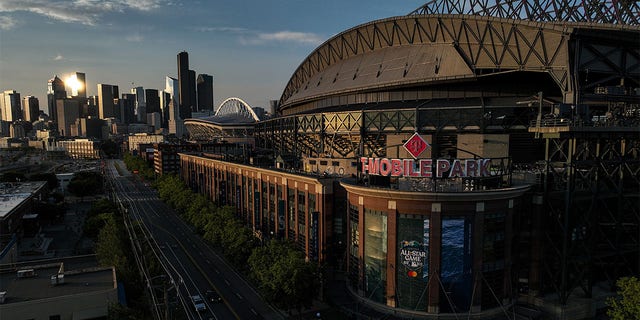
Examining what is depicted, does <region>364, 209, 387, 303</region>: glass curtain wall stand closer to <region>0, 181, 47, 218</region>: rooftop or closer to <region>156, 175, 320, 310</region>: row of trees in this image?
<region>156, 175, 320, 310</region>: row of trees

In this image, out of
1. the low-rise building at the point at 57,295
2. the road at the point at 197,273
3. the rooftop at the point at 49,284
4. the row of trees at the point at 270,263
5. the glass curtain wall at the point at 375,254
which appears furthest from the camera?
the road at the point at 197,273

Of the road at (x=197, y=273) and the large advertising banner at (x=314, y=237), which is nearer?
the road at (x=197, y=273)

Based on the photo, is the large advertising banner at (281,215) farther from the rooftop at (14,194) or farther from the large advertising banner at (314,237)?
the rooftop at (14,194)

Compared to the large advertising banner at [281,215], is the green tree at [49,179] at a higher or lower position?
lower

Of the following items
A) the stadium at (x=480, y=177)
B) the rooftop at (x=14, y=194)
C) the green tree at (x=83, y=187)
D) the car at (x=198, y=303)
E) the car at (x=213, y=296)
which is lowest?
the car at (x=213, y=296)

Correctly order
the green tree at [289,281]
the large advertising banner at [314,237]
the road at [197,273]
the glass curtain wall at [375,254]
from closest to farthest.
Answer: the glass curtain wall at [375,254] < the green tree at [289,281] < the road at [197,273] < the large advertising banner at [314,237]

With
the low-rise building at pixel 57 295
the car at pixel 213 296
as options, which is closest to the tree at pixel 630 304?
the car at pixel 213 296

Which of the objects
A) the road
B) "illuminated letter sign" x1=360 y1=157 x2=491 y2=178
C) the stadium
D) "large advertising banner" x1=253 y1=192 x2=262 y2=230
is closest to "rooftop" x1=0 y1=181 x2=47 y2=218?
the road
